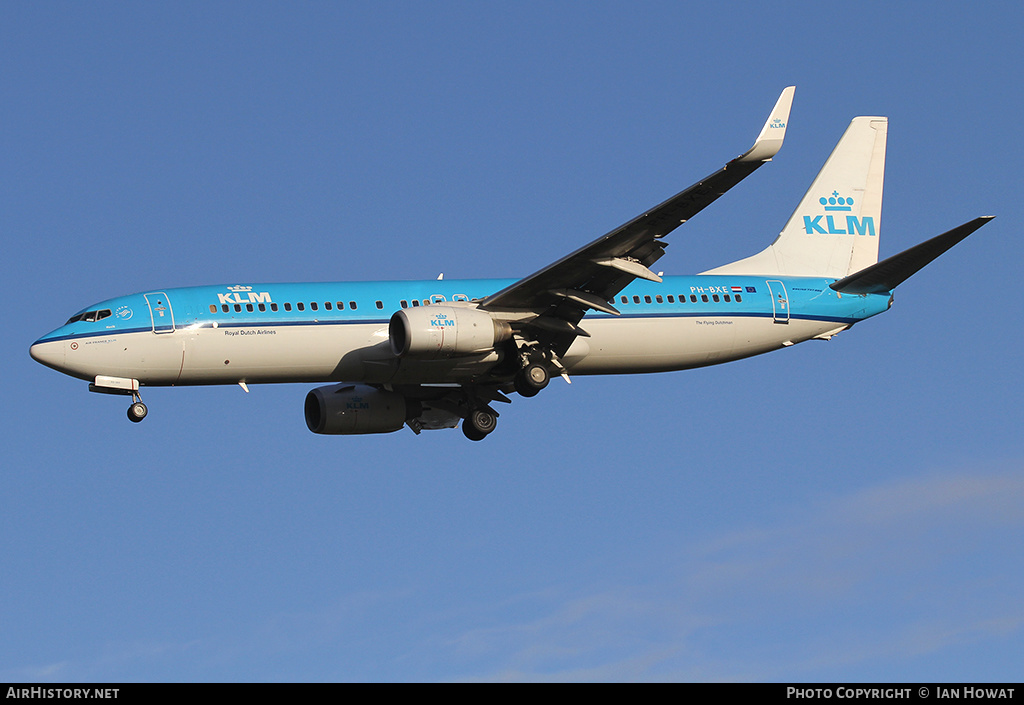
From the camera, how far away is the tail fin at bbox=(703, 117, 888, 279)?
50.8 m

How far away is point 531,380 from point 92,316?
41.3 ft

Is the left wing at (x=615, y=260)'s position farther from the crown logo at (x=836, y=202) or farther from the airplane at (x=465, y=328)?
the crown logo at (x=836, y=202)

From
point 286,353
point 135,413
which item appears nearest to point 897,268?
point 286,353

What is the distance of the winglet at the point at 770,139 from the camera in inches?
1415

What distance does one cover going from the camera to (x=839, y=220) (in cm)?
5238

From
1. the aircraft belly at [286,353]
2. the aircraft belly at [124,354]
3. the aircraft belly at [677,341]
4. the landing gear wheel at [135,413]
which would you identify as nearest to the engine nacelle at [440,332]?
the aircraft belly at [286,353]

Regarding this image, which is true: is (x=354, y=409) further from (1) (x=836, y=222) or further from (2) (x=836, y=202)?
(2) (x=836, y=202)

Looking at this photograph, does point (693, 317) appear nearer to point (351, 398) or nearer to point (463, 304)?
point (463, 304)

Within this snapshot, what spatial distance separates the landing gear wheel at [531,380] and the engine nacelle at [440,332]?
1.97m

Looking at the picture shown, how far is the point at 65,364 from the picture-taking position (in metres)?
42.4
